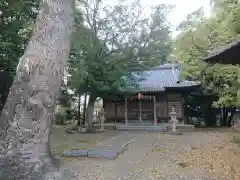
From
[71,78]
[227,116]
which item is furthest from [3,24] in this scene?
[227,116]

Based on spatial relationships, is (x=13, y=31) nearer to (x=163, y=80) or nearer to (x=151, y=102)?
(x=151, y=102)

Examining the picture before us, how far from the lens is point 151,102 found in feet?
73.6

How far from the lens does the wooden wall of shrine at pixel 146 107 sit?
71.8 feet

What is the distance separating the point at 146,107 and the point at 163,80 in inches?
106

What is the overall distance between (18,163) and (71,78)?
10342 mm

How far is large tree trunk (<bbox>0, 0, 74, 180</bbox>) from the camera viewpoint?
5.41m

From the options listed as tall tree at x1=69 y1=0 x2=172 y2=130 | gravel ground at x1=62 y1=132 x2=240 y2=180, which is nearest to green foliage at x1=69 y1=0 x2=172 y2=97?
tall tree at x1=69 y1=0 x2=172 y2=130

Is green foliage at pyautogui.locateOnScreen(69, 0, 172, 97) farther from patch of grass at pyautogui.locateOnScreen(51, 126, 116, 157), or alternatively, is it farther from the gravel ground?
the gravel ground

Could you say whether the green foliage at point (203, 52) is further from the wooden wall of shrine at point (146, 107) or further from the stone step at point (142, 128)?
the stone step at point (142, 128)

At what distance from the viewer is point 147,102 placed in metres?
22.4

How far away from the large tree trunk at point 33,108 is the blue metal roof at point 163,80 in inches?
553

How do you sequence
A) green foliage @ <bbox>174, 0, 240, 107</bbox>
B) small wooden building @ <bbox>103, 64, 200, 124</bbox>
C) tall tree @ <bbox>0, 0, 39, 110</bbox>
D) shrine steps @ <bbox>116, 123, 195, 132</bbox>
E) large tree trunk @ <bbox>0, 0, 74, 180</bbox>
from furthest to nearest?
1. small wooden building @ <bbox>103, 64, 200, 124</bbox>
2. shrine steps @ <bbox>116, 123, 195, 132</bbox>
3. green foliage @ <bbox>174, 0, 240, 107</bbox>
4. tall tree @ <bbox>0, 0, 39, 110</bbox>
5. large tree trunk @ <bbox>0, 0, 74, 180</bbox>

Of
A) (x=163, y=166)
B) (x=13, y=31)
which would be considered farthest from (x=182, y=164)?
(x=13, y=31)

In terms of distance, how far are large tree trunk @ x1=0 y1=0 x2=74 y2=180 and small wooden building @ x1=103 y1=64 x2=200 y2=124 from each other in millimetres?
15358
